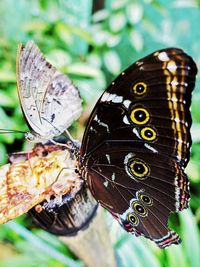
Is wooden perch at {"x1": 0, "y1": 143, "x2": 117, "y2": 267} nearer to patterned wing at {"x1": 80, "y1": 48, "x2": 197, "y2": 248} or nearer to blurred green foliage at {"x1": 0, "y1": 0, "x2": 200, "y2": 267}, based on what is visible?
patterned wing at {"x1": 80, "y1": 48, "x2": 197, "y2": 248}

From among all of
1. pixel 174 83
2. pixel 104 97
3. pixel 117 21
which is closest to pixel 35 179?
pixel 104 97

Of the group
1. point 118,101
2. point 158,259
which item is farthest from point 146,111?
point 158,259

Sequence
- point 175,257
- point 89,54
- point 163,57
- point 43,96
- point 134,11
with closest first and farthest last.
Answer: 1. point 163,57
2. point 43,96
3. point 175,257
4. point 134,11
5. point 89,54

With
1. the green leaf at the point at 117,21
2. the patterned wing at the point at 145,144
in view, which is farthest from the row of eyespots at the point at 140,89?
the green leaf at the point at 117,21

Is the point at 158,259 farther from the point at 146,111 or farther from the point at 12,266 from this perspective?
the point at 146,111

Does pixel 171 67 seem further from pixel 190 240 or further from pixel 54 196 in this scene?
pixel 190 240

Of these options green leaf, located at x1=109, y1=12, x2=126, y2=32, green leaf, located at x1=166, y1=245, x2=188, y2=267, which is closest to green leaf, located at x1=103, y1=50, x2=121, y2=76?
green leaf, located at x1=109, y1=12, x2=126, y2=32

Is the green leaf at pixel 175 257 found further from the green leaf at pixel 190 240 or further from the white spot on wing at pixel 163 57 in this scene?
the white spot on wing at pixel 163 57
